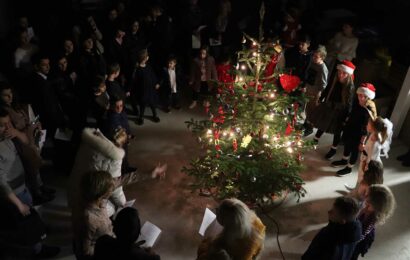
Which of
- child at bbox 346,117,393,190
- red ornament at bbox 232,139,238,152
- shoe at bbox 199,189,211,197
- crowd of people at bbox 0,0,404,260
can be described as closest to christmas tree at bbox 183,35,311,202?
red ornament at bbox 232,139,238,152

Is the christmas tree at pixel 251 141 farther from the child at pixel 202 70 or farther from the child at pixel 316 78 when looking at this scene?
the child at pixel 202 70

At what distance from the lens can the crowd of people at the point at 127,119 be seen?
3.97 meters

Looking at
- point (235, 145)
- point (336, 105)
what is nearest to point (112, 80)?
point (235, 145)

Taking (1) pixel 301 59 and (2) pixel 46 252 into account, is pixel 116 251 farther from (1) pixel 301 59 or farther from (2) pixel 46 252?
(1) pixel 301 59

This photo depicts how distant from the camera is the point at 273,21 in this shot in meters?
9.47

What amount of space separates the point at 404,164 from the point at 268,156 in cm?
292

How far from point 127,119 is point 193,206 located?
1704mm

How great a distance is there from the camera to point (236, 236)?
3.63 m

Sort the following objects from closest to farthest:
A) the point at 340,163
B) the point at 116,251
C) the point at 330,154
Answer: the point at 116,251
the point at 340,163
the point at 330,154

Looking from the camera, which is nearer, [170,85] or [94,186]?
[94,186]

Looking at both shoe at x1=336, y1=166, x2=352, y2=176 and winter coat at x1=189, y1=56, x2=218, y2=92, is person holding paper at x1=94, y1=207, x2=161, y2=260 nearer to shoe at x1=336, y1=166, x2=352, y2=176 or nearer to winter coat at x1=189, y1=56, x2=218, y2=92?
shoe at x1=336, y1=166, x2=352, y2=176

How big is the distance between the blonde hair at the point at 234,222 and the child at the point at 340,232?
0.89m

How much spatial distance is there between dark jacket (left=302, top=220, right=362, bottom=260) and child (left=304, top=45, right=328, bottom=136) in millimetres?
3300

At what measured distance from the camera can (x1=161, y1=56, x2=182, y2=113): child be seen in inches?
295
